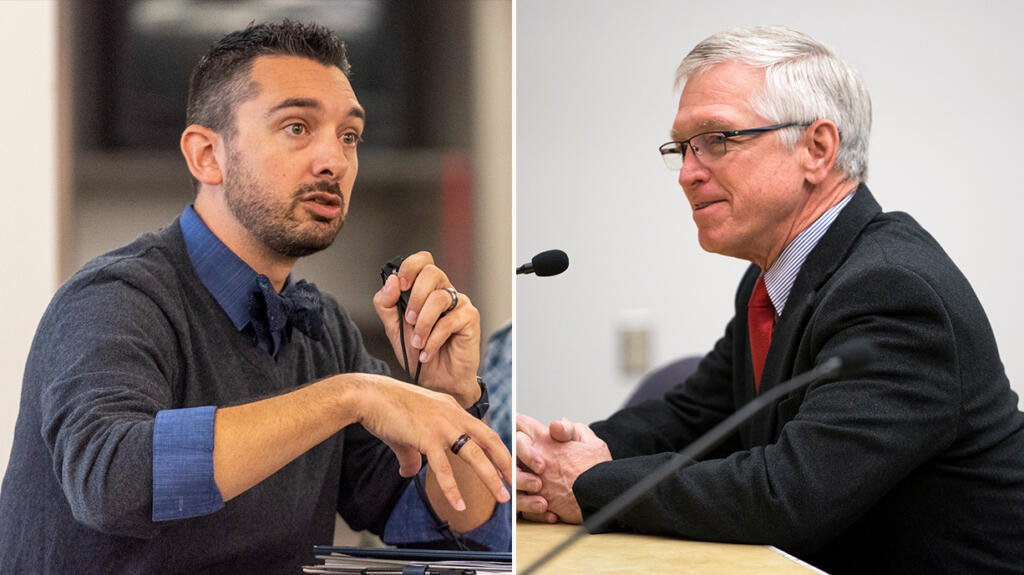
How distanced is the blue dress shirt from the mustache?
0.11 metres

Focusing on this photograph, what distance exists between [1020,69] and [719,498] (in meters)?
2.41

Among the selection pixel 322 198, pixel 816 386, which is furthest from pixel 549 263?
pixel 816 386

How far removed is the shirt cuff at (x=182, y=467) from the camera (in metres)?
0.95

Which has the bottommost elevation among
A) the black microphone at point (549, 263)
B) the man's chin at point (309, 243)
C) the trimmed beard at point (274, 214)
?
the black microphone at point (549, 263)

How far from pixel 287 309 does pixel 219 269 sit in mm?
91

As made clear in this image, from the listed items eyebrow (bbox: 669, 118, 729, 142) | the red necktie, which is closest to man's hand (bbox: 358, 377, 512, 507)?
the red necktie

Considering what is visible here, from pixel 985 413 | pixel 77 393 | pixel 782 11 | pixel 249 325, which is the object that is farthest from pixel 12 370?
pixel 782 11

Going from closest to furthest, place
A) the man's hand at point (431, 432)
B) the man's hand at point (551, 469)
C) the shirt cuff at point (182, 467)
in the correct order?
1. the shirt cuff at point (182, 467)
2. the man's hand at point (431, 432)
3. the man's hand at point (551, 469)

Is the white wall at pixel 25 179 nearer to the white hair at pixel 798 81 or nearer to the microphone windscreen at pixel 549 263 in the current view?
the microphone windscreen at pixel 549 263

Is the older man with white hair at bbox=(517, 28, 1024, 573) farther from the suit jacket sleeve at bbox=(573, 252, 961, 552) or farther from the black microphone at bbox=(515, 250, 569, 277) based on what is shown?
the black microphone at bbox=(515, 250, 569, 277)

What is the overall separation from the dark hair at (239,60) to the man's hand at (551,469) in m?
0.69

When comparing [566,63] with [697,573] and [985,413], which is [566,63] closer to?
[985,413]

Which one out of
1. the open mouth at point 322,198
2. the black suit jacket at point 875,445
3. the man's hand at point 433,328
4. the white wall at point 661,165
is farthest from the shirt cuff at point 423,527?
the white wall at point 661,165

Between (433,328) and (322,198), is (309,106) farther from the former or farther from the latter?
(433,328)
